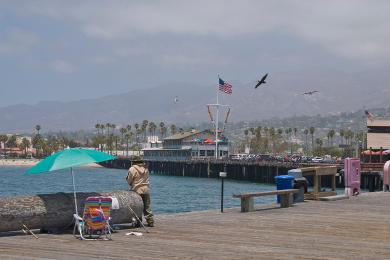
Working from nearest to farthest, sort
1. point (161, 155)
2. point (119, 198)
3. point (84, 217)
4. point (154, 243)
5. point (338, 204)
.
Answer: point (154, 243) < point (84, 217) < point (119, 198) < point (338, 204) < point (161, 155)

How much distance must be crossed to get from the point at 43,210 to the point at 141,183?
8.62 ft

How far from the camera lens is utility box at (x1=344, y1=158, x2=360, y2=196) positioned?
29.3 m

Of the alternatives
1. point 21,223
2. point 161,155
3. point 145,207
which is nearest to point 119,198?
point 145,207

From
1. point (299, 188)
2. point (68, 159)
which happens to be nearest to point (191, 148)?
point (299, 188)

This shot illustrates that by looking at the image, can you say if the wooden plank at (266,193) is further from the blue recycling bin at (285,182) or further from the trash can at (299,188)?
the trash can at (299,188)

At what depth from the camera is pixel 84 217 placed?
1478 centimetres

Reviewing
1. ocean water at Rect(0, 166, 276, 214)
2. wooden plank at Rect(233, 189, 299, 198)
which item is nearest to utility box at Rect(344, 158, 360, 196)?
wooden plank at Rect(233, 189, 299, 198)

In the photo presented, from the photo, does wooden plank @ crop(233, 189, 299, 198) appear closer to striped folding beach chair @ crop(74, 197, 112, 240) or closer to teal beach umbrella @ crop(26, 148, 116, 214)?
teal beach umbrella @ crop(26, 148, 116, 214)

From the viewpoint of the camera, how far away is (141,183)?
1667 centimetres

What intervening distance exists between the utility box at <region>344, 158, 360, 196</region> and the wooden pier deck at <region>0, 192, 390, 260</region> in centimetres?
815

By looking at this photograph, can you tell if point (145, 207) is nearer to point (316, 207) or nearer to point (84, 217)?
point (84, 217)

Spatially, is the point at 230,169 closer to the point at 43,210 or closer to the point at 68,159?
the point at 68,159

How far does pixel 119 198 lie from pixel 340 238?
15.7ft

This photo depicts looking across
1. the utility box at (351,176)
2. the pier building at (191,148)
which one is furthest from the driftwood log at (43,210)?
the pier building at (191,148)
